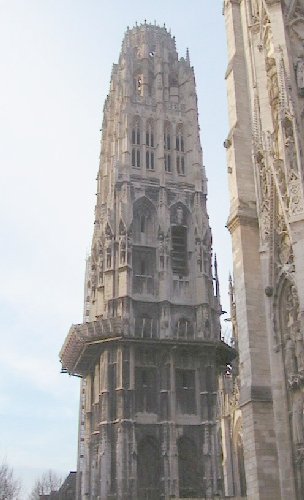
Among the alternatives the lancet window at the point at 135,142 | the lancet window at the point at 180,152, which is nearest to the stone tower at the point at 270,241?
the lancet window at the point at 135,142

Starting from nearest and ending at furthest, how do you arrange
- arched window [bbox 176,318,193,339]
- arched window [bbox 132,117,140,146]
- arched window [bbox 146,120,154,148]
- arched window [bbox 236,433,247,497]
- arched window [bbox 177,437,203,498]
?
1. arched window [bbox 177,437,203,498]
2. arched window [bbox 236,433,247,497]
3. arched window [bbox 176,318,193,339]
4. arched window [bbox 132,117,140,146]
5. arched window [bbox 146,120,154,148]

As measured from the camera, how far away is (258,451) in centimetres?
1641

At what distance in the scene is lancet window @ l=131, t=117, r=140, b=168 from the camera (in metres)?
50.8

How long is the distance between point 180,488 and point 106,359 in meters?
8.89

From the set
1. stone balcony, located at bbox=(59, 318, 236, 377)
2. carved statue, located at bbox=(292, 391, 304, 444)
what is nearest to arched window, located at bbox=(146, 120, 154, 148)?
stone balcony, located at bbox=(59, 318, 236, 377)

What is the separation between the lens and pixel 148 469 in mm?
40281

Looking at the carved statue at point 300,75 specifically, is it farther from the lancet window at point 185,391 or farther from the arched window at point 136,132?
the arched window at point 136,132

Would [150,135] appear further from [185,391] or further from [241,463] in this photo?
[241,463]

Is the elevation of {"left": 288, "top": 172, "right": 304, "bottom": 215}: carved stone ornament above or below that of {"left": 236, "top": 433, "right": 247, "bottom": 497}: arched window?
above

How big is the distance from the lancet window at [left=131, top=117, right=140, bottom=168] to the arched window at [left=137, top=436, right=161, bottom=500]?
2054 centimetres

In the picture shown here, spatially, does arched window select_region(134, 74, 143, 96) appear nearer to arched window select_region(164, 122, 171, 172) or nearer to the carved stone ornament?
arched window select_region(164, 122, 171, 172)

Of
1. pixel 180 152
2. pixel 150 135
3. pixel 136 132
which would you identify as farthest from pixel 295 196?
pixel 150 135

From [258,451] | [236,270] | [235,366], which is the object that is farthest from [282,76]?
[235,366]

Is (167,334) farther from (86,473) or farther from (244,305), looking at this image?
(244,305)
